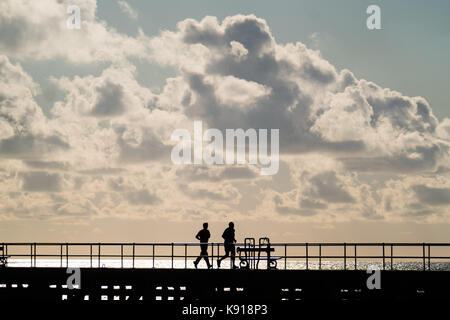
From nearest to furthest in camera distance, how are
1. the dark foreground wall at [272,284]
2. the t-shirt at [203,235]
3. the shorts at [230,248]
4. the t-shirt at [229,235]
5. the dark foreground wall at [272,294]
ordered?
1. the dark foreground wall at [272,294]
2. the dark foreground wall at [272,284]
3. the shorts at [230,248]
4. the t-shirt at [229,235]
5. the t-shirt at [203,235]

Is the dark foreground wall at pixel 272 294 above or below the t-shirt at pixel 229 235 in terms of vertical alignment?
below

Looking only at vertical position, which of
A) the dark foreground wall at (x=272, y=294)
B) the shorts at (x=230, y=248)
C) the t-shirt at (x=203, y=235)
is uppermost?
the t-shirt at (x=203, y=235)

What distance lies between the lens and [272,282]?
29016 millimetres

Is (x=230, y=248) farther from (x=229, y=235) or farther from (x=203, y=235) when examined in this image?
(x=203, y=235)

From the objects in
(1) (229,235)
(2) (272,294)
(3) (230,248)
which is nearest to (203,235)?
(1) (229,235)

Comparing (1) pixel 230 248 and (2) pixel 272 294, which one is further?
(1) pixel 230 248

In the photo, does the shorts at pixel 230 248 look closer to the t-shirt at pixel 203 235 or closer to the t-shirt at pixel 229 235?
the t-shirt at pixel 229 235

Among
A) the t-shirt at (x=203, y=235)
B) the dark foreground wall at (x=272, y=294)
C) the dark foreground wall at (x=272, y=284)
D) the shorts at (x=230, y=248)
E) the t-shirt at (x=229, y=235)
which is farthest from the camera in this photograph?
the t-shirt at (x=203, y=235)

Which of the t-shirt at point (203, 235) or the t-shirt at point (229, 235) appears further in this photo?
the t-shirt at point (203, 235)

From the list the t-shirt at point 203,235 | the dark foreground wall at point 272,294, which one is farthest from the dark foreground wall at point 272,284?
the t-shirt at point 203,235

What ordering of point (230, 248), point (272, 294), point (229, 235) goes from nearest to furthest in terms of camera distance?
point (272, 294) → point (230, 248) → point (229, 235)

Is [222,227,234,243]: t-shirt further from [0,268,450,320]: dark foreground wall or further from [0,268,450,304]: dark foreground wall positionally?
[0,268,450,320]: dark foreground wall

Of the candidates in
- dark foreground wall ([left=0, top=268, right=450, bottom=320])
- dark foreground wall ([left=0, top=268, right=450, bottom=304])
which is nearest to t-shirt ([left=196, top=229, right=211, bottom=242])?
dark foreground wall ([left=0, top=268, right=450, bottom=304])

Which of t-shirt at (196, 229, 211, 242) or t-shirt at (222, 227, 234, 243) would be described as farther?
t-shirt at (196, 229, 211, 242)
